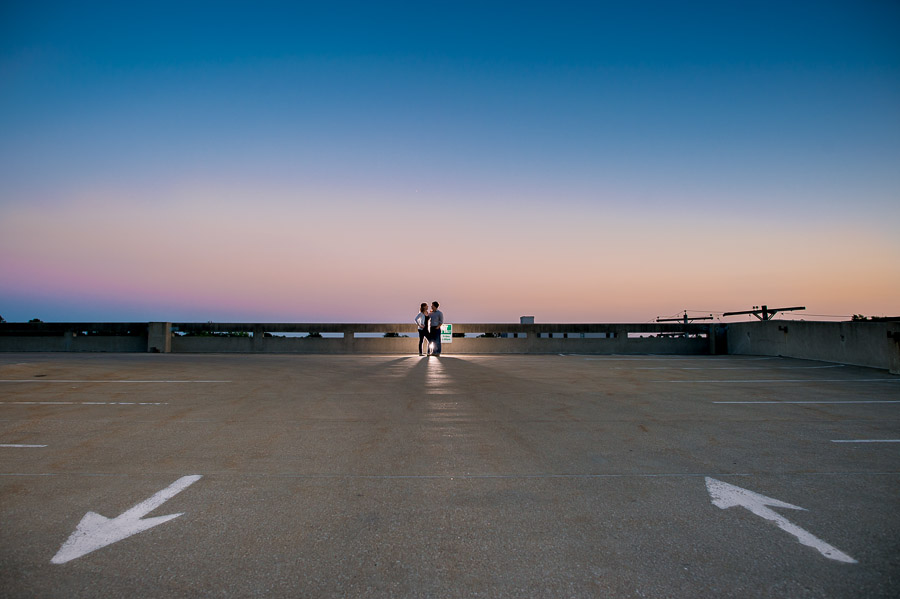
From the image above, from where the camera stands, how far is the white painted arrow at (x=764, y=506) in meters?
3.13

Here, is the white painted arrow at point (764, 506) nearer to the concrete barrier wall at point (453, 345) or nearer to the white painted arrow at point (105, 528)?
the white painted arrow at point (105, 528)

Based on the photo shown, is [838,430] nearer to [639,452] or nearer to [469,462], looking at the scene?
→ [639,452]

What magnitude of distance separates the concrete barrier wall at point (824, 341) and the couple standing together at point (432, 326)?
1212 centimetres

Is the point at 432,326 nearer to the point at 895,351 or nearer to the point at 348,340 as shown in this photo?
the point at 348,340

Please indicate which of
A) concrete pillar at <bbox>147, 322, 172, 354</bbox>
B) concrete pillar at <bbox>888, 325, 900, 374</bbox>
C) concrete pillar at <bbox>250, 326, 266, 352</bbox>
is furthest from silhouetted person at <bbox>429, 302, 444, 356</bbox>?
concrete pillar at <bbox>888, 325, 900, 374</bbox>

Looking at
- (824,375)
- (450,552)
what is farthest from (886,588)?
(824,375)

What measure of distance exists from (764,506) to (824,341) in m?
15.5

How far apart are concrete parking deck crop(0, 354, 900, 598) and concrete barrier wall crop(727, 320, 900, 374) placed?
582 centimetres

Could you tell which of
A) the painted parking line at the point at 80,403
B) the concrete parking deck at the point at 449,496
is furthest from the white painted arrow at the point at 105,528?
the painted parking line at the point at 80,403

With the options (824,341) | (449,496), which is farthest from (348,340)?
(449,496)

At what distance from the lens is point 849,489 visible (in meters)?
4.30

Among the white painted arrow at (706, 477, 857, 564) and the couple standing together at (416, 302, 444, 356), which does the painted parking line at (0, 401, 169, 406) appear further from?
the couple standing together at (416, 302, 444, 356)

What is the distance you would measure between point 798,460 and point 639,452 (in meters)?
1.48

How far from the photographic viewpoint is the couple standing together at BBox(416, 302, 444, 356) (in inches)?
768
